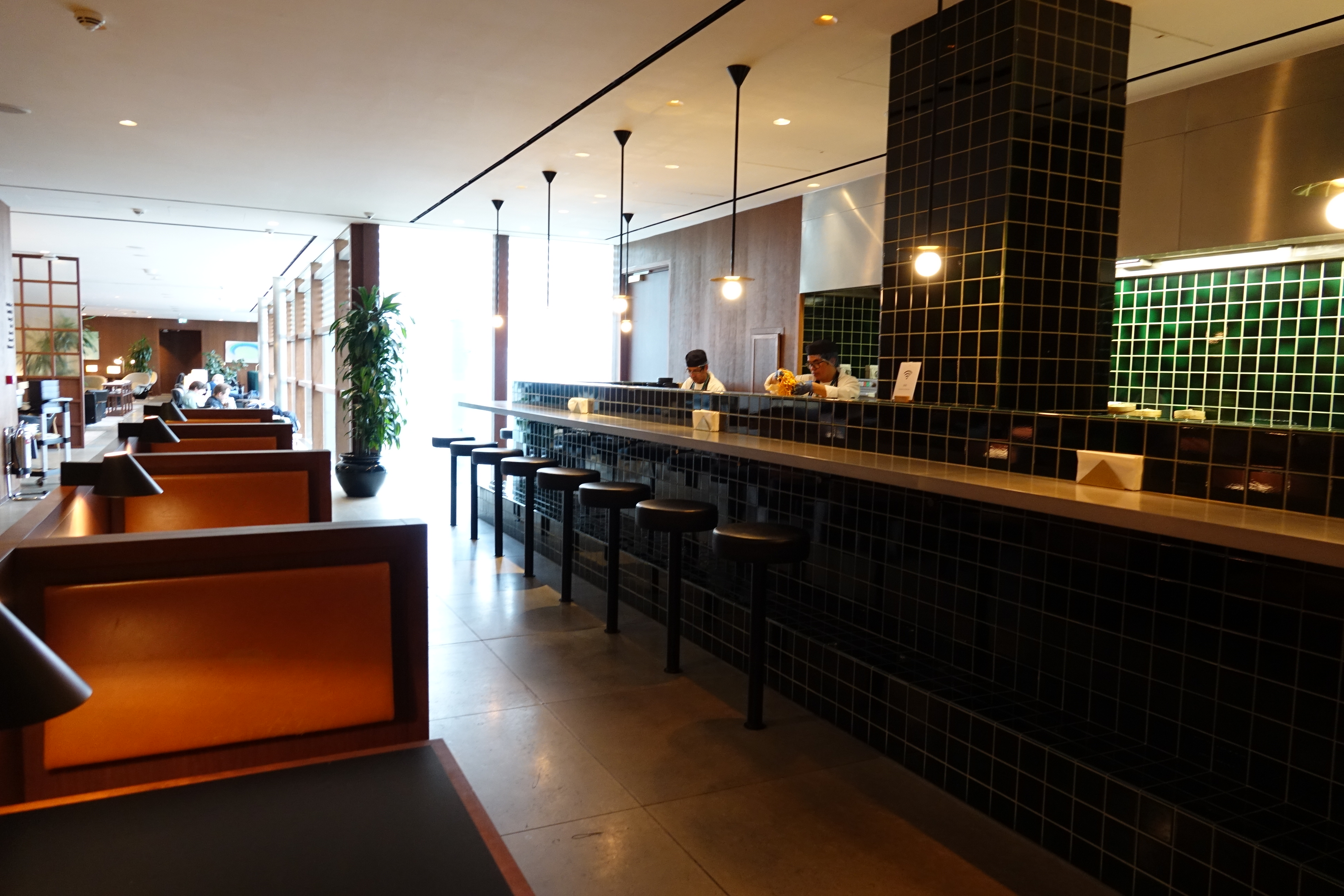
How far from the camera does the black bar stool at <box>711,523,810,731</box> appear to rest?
328cm

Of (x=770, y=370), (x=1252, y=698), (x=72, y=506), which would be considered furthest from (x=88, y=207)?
(x=1252, y=698)

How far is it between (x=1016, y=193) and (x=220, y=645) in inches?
140

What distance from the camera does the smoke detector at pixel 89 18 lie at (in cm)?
403

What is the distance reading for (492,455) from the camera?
648 cm

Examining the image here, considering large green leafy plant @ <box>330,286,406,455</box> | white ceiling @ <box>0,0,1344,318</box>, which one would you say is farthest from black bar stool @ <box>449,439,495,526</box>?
white ceiling @ <box>0,0,1344,318</box>

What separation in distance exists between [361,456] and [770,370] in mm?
4508

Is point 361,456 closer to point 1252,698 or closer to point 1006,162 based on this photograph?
point 1006,162

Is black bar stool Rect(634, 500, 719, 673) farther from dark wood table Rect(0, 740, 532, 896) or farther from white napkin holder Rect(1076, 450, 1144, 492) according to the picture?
dark wood table Rect(0, 740, 532, 896)

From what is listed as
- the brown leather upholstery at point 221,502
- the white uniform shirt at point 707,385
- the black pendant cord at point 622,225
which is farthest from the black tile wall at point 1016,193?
the brown leather upholstery at point 221,502

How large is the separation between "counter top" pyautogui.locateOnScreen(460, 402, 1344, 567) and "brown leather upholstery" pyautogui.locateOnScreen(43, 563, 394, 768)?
1.67m

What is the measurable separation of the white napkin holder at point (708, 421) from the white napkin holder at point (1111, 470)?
6.87 feet

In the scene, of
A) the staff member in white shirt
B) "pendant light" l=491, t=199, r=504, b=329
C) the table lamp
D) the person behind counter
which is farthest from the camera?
"pendant light" l=491, t=199, r=504, b=329

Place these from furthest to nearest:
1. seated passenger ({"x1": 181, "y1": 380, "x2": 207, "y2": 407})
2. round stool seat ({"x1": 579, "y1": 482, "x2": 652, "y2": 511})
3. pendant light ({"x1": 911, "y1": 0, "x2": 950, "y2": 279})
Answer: seated passenger ({"x1": 181, "y1": 380, "x2": 207, "y2": 407}) → round stool seat ({"x1": 579, "y1": 482, "x2": 652, "y2": 511}) → pendant light ({"x1": 911, "y1": 0, "x2": 950, "y2": 279})

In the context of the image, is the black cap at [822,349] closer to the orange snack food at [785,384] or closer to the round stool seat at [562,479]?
the orange snack food at [785,384]
